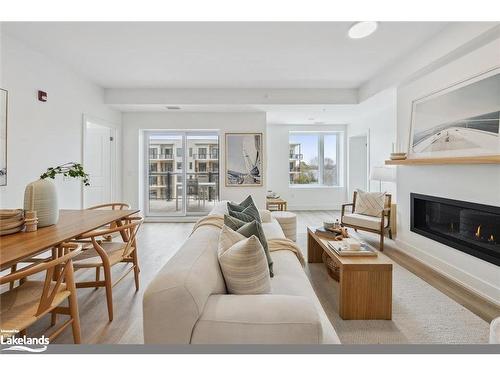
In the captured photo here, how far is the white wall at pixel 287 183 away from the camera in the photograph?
7276 millimetres

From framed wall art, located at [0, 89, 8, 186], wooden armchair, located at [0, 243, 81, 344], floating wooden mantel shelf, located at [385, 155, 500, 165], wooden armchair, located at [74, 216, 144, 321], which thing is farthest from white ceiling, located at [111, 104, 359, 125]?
wooden armchair, located at [0, 243, 81, 344]

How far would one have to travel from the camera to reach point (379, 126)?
215 inches

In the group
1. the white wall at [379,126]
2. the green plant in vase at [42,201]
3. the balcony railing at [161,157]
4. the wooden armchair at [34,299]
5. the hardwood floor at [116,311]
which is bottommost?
the hardwood floor at [116,311]

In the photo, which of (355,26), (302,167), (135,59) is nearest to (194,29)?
(135,59)

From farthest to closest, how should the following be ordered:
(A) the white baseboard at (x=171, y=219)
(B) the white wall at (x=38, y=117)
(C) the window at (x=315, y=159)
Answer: (C) the window at (x=315, y=159) < (A) the white baseboard at (x=171, y=219) < (B) the white wall at (x=38, y=117)

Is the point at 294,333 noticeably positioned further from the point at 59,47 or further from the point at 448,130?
the point at 59,47

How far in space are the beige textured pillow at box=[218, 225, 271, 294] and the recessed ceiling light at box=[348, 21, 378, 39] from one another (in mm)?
2468

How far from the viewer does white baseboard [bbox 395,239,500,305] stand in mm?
2400

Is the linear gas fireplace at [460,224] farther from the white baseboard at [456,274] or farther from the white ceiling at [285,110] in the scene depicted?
the white ceiling at [285,110]

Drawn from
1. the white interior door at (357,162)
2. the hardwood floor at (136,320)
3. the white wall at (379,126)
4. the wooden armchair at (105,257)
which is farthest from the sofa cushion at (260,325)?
the white interior door at (357,162)

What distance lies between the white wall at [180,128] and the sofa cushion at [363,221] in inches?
71.0

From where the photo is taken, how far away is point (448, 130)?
294 cm

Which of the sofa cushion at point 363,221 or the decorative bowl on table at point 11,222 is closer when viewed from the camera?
the decorative bowl on table at point 11,222
